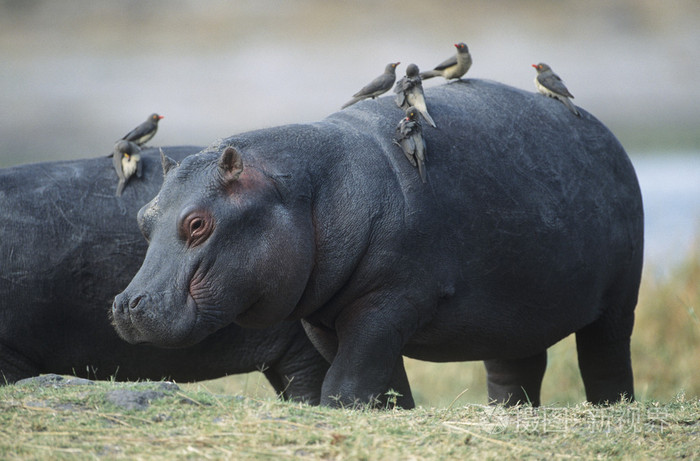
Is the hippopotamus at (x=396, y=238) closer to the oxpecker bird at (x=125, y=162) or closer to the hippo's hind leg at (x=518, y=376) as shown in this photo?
the hippo's hind leg at (x=518, y=376)

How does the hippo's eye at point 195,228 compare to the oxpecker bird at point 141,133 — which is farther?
the oxpecker bird at point 141,133

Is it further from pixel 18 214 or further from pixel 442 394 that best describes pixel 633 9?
pixel 18 214

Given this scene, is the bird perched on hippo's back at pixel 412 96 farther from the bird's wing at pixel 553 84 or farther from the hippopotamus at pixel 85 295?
the hippopotamus at pixel 85 295

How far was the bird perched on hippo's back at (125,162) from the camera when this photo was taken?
6813 mm

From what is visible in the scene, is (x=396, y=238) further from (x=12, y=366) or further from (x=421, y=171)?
(x=12, y=366)

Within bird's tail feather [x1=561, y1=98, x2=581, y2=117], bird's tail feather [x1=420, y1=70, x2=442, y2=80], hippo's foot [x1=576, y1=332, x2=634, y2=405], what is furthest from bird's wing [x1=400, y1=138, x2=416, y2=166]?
hippo's foot [x1=576, y1=332, x2=634, y2=405]

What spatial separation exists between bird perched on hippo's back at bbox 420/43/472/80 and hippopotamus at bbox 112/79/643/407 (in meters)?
0.16

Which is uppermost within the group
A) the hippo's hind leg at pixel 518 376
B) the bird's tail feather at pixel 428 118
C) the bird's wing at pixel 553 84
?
the bird's wing at pixel 553 84

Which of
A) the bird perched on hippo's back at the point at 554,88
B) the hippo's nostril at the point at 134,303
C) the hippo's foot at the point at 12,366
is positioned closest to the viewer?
the hippo's nostril at the point at 134,303

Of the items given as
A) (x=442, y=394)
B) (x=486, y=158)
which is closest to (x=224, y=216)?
(x=486, y=158)

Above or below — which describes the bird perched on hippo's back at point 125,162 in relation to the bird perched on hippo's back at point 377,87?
below

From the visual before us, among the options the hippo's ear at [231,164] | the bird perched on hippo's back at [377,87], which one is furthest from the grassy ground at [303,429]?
the bird perched on hippo's back at [377,87]

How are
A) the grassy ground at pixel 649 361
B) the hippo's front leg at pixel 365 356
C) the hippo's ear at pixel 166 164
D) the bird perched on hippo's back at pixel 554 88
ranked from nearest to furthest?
the hippo's front leg at pixel 365 356
the hippo's ear at pixel 166 164
the bird perched on hippo's back at pixel 554 88
the grassy ground at pixel 649 361

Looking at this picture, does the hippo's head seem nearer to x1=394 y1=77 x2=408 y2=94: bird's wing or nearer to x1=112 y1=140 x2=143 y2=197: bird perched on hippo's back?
x1=394 y1=77 x2=408 y2=94: bird's wing
